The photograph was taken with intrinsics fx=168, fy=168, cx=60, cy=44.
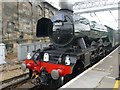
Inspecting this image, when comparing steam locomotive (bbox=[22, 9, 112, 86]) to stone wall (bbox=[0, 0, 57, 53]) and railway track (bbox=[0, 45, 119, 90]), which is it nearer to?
railway track (bbox=[0, 45, 119, 90])

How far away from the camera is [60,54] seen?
19.4ft

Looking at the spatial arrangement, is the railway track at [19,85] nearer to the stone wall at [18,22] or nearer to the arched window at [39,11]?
the stone wall at [18,22]

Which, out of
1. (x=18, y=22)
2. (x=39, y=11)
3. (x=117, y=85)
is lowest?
(x=117, y=85)

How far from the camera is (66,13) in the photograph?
6.61 metres

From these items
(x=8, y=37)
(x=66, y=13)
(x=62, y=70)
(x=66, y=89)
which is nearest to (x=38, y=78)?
(x=62, y=70)

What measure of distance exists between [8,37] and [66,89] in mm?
9957

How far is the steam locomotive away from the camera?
548 cm

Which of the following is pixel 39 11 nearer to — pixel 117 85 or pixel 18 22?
pixel 18 22

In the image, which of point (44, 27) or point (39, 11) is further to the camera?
point (39, 11)

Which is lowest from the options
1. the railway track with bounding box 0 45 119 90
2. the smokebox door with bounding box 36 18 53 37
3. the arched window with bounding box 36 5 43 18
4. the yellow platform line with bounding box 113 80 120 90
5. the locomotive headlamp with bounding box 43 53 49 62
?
the railway track with bounding box 0 45 119 90

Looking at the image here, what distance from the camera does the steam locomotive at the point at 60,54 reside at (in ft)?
18.0

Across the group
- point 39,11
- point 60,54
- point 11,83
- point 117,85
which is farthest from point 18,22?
point 117,85

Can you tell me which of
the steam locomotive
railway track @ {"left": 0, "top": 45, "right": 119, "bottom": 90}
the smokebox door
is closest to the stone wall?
the smokebox door

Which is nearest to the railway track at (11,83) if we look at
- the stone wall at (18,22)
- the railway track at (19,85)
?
the railway track at (19,85)
